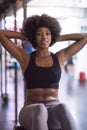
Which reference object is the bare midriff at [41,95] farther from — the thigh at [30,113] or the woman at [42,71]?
the thigh at [30,113]

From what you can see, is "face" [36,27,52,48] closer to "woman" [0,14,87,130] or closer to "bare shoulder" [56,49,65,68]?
"woman" [0,14,87,130]

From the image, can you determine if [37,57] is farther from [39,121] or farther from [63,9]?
[63,9]

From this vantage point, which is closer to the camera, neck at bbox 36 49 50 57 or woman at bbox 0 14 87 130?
woman at bbox 0 14 87 130

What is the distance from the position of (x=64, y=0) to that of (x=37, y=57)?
8022 millimetres

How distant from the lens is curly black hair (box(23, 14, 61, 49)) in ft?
7.75

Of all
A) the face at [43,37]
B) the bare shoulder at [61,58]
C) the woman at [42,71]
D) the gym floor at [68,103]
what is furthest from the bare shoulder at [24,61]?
the gym floor at [68,103]

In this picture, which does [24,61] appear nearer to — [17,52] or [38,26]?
[17,52]

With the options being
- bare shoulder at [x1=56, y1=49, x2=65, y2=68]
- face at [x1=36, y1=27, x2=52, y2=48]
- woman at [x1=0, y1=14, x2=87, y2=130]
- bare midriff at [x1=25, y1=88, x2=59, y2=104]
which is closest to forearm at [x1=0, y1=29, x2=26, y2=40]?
woman at [x1=0, y1=14, x2=87, y2=130]

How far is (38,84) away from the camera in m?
2.22

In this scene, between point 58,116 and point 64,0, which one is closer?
point 58,116

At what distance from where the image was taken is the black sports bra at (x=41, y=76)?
222 centimetres

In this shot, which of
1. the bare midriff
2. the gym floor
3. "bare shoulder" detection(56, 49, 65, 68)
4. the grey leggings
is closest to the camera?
the grey leggings

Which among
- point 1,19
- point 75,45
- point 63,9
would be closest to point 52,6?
point 63,9

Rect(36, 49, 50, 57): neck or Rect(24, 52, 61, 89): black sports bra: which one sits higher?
Rect(36, 49, 50, 57): neck
